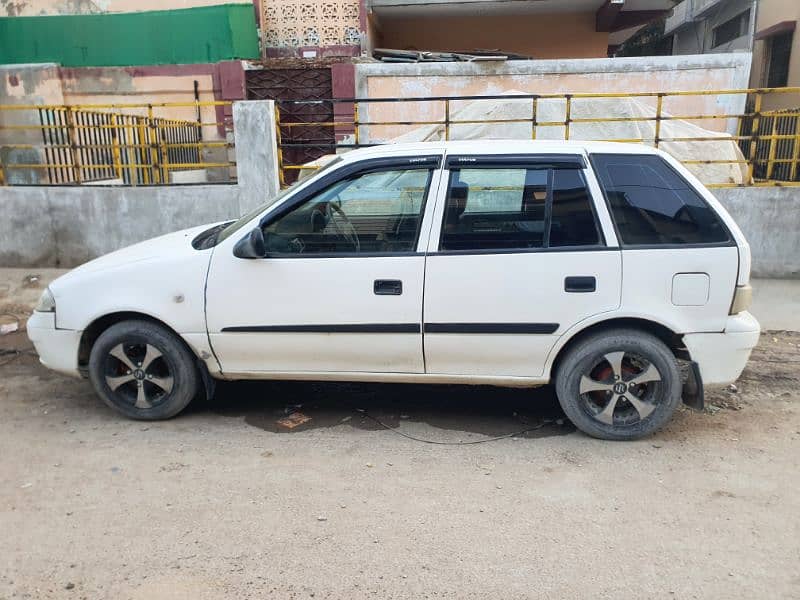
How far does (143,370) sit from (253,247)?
111 cm

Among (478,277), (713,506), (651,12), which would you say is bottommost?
(713,506)

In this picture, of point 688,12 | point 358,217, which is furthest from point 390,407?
point 688,12

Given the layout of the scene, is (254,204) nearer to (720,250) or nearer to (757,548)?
(720,250)

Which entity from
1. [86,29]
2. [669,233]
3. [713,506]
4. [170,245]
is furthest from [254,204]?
[86,29]

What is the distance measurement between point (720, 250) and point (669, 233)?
29cm

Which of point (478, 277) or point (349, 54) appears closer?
point (478, 277)

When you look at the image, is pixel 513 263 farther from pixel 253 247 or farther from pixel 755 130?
pixel 755 130

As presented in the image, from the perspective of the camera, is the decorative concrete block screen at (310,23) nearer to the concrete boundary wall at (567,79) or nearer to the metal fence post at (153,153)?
the concrete boundary wall at (567,79)

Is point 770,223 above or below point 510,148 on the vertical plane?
below

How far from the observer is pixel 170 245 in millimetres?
4254

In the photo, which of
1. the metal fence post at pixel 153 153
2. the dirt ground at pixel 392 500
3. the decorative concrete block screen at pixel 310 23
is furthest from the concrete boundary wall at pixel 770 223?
the decorative concrete block screen at pixel 310 23

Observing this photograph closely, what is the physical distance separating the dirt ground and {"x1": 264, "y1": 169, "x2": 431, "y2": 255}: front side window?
3.93 feet

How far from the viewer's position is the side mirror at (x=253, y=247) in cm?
381

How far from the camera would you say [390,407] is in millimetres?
4469
